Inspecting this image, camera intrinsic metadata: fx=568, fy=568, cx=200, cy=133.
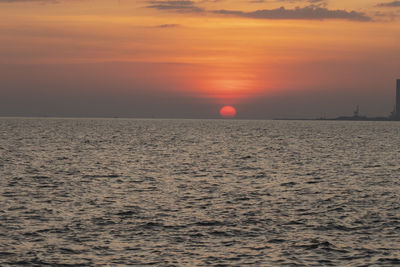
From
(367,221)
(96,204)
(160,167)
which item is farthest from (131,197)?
(160,167)

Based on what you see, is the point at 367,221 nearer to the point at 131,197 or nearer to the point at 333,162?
the point at 131,197

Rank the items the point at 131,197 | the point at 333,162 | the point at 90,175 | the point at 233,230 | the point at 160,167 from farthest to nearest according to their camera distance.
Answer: the point at 333,162
the point at 160,167
the point at 90,175
the point at 131,197
the point at 233,230

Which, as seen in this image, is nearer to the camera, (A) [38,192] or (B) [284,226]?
(B) [284,226]

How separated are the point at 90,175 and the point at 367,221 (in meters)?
31.1

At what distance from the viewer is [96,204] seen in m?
36.1

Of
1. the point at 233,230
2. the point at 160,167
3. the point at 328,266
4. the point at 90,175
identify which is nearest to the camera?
the point at 328,266

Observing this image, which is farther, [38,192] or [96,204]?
[38,192]

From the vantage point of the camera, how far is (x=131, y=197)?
39.6 m

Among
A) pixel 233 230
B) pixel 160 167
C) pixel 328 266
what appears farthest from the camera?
pixel 160 167

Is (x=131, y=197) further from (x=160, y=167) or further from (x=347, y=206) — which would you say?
(x=160, y=167)

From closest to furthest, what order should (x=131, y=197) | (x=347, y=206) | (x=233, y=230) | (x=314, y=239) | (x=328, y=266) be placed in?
(x=328, y=266), (x=314, y=239), (x=233, y=230), (x=347, y=206), (x=131, y=197)

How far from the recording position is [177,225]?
29609mm

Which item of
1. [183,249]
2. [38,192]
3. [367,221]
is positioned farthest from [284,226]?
[38,192]

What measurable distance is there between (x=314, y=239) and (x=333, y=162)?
4822cm
